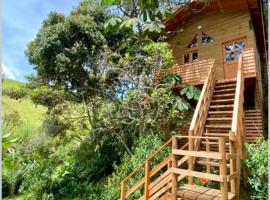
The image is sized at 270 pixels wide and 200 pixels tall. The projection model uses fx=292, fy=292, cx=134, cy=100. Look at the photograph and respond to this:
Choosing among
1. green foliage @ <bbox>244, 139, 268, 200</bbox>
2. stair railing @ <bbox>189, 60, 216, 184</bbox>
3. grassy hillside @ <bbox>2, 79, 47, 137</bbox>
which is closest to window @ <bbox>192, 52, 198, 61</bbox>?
stair railing @ <bbox>189, 60, 216, 184</bbox>

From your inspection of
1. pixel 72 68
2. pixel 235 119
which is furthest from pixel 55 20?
pixel 235 119

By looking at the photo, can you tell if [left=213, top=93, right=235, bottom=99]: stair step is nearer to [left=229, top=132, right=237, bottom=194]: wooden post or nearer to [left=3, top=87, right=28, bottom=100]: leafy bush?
[left=229, top=132, right=237, bottom=194]: wooden post

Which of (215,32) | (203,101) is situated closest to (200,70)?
(215,32)

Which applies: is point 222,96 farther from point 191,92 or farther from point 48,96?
point 48,96

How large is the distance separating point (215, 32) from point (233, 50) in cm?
86

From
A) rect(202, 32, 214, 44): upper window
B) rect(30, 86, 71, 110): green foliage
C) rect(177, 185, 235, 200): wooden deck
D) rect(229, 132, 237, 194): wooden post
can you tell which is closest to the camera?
rect(177, 185, 235, 200): wooden deck

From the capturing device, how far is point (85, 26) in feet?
26.7

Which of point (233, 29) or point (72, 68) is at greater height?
point (233, 29)

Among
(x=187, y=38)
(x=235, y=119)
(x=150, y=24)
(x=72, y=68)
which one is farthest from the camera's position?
(x=187, y=38)

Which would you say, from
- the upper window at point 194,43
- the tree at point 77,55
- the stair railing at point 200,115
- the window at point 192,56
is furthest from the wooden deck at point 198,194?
the upper window at point 194,43

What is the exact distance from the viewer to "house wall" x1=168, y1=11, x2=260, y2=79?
8078mm

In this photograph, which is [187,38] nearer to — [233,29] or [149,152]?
[233,29]

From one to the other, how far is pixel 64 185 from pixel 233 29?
636 cm

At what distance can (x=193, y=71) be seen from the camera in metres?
7.87
